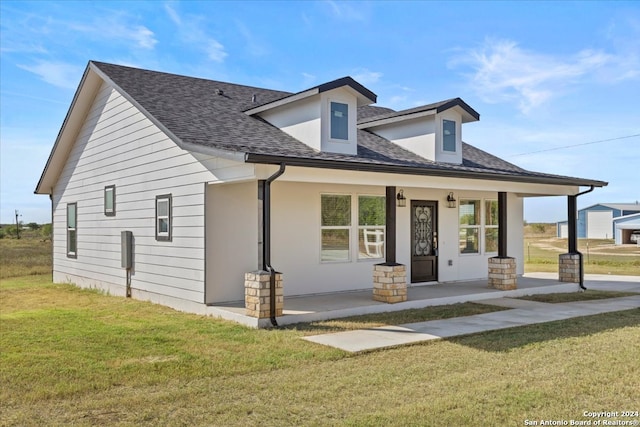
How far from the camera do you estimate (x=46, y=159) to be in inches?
645

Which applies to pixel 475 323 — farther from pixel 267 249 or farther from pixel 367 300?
pixel 267 249

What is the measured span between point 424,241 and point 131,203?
6875mm

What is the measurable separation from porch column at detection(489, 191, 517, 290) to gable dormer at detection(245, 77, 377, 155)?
3655 millimetres

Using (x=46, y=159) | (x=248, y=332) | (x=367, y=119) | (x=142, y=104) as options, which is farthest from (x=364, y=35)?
(x=46, y=159)

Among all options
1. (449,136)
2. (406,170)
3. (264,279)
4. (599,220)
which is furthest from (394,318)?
(599,220)

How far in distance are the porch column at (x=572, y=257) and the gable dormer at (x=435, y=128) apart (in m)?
2.98

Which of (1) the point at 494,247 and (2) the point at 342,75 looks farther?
(1) the point at 494,247

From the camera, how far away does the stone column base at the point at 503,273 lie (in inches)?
470

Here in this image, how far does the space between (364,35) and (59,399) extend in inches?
453

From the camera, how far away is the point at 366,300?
1034cm

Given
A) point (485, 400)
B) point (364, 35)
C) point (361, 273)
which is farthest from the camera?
point (364, 35)

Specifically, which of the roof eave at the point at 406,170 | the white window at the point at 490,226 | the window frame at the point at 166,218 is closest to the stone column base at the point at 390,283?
the roof eave at the point at 406,170

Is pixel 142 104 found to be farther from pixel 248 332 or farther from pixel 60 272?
pixel 60 272

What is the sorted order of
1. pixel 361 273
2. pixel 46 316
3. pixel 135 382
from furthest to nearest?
pixel 361 273, pixel 46 316, pixel 135 382
